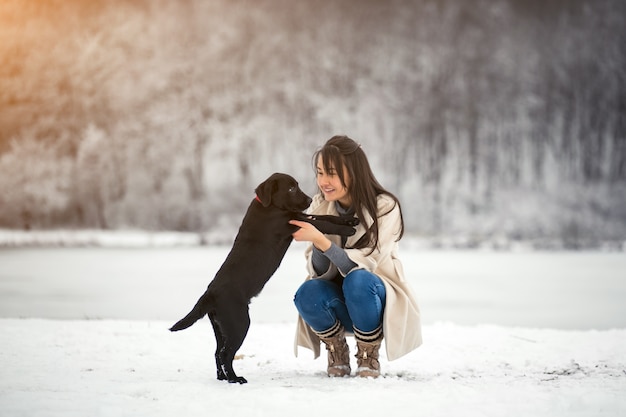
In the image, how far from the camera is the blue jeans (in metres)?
1.97

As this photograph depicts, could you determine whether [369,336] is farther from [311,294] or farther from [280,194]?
[280,194]

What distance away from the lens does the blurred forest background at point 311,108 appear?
269 inches

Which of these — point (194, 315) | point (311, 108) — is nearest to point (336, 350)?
point (194, 315)

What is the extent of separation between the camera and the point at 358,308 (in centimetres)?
198

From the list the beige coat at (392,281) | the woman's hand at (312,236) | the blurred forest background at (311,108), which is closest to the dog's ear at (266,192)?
the woman's hand at (312,236)

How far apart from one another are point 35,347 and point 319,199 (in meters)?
1.21

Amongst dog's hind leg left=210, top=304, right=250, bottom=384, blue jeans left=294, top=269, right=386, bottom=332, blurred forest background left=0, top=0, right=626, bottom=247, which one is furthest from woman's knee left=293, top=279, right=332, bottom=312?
blurred forest background left=0, top=0, right=626, bottom=247

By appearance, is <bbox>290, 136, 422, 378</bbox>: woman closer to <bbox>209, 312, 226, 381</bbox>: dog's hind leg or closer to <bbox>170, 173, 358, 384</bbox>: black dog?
<bbox>170, 173, 358, 384</bbox>: black dog

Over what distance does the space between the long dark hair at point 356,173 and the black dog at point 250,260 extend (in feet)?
0.17

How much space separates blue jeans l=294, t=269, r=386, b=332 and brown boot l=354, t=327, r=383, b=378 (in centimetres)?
2

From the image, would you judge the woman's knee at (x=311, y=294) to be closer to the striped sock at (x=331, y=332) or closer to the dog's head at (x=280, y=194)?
the striped sock at (x=331, y=332)

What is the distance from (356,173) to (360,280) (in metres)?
0.31

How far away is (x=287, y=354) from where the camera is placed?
8.41 ft

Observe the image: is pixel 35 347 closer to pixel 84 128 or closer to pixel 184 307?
pixel 184 307
